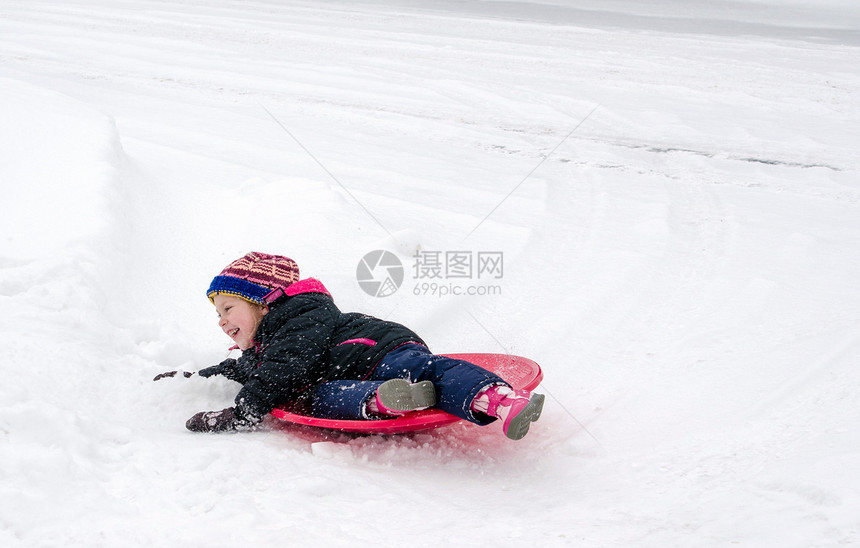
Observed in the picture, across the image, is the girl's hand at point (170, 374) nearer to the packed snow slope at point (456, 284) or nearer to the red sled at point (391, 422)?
the packed snow slope at point (456, 284)

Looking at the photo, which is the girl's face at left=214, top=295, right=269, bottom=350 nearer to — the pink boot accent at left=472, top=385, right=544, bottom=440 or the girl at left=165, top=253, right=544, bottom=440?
the girl at left=165, top=253, right=544, bottom=440

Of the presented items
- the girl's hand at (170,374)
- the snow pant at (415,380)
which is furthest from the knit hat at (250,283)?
the snow pant at (415,380)

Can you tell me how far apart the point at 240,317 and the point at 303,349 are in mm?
313

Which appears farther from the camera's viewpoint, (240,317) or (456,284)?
(456,284)

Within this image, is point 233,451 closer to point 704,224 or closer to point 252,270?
point 252,270

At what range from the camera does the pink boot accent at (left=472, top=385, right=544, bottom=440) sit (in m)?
2.00

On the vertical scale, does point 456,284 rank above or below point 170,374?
below

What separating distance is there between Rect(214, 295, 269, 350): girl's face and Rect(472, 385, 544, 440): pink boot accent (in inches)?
34.8

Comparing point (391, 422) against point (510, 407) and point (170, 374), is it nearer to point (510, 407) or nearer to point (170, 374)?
point (510, 407)

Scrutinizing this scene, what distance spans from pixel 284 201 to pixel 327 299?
1472 millimetres

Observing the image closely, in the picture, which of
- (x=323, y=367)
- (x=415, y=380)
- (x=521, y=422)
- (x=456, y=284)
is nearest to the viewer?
(x=521, y=422)

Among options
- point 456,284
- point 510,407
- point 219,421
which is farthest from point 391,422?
point 456,284

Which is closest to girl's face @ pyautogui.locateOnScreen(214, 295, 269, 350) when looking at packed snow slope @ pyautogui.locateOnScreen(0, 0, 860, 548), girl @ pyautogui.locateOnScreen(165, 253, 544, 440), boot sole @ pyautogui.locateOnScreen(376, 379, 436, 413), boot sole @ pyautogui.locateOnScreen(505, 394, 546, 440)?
girl @ pyautogui.locateOnScreen(165, 253, 544, 440)

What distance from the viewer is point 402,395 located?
7.04 feet
